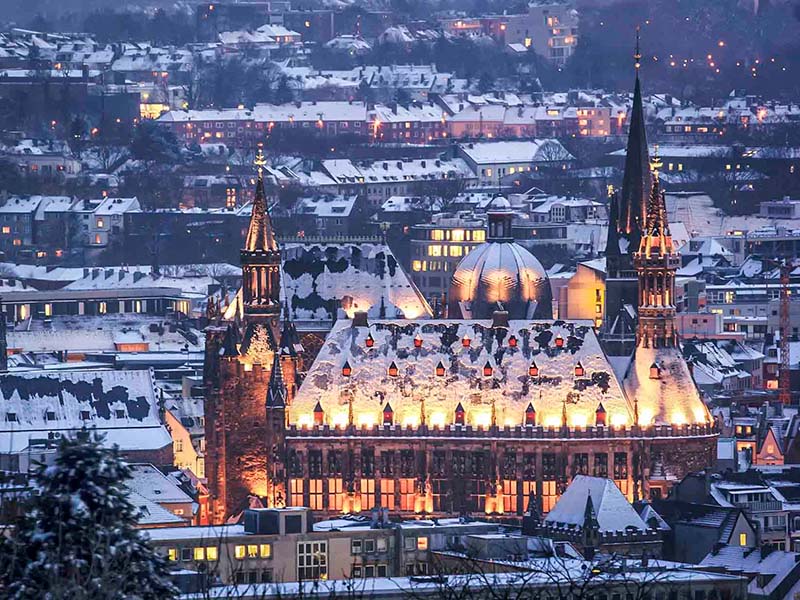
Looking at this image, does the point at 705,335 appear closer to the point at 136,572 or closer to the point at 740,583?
the point at 740,583

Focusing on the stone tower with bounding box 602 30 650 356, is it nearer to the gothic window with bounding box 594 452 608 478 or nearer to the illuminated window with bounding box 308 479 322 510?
the gothic window with bounding box 594 452 608 478

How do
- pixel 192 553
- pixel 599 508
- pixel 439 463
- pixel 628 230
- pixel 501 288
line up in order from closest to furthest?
pixel 192 553, pixel 599 508, pixel 439 463, pixel 628 230, pixel 501 288

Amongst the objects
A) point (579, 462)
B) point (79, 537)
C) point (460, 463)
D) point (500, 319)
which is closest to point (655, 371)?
point (579, 462)

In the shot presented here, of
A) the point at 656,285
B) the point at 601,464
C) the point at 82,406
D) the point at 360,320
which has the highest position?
the point at 656,285

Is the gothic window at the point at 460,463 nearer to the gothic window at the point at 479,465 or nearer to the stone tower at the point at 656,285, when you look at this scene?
the gothic window at the point at 479,465

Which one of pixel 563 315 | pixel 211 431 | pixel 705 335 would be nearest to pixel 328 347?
pixel 211 431

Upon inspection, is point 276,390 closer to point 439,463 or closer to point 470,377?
point 439,463

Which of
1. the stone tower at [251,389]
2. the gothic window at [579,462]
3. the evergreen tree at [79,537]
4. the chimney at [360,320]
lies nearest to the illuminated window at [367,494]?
the stone tower at [251,389]
